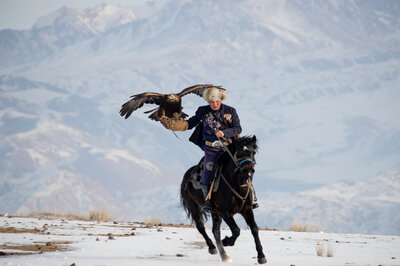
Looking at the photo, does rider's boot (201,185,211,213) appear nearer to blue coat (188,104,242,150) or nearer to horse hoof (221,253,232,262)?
horse hoof (221,253,232,262)

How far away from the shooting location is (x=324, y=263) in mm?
11555

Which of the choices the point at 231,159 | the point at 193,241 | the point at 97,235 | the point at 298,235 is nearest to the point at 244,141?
the point at 231,159

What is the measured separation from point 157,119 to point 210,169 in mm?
1458

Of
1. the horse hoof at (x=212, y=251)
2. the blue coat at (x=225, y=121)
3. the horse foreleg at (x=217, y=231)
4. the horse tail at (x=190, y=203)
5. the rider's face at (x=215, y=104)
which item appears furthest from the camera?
the horse tail at (x=190, y=203)

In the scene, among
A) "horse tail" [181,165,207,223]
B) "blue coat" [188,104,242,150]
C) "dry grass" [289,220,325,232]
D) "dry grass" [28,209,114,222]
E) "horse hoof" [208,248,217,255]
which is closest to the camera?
"blue coat" [188,104,242,150]

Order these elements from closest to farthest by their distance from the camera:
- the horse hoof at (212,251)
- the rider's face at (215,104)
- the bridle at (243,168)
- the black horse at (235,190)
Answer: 1. the bridle at (243,168)
2. the black horse at (235,190)
3. the rider's face at (215,104)
4. the horse hoof at (212,251)

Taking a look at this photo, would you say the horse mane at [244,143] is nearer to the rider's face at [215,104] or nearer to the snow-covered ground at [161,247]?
the rider's face at [215,104]

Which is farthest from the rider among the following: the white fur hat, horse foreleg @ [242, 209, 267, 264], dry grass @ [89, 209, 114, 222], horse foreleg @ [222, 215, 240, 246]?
dry grass @ [89, 209, 114, 222]

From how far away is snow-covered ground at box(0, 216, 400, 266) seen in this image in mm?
11383

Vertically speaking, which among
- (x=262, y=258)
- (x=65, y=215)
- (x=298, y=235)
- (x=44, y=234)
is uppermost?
(x=65, y=215)

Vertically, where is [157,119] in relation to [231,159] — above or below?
above

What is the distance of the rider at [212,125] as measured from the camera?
12008 millimetres

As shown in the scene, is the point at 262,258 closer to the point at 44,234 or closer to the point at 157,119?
the point at 157,119

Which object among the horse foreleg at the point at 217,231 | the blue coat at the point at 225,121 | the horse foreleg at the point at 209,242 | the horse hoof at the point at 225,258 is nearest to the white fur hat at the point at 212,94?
the blue coat at the point at 225,121
